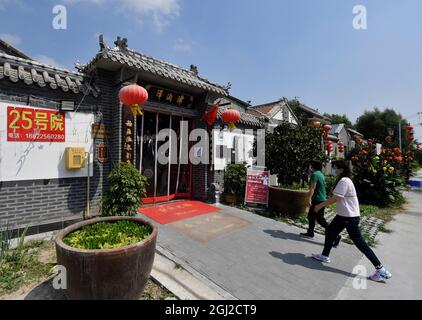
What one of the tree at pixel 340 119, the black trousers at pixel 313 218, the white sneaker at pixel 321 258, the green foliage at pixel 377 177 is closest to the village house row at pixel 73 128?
the black trousers at pixel 313 218

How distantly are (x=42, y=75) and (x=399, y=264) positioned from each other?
8.08 metres

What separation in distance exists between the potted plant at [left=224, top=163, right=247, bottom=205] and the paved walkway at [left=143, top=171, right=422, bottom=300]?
5.88 ft

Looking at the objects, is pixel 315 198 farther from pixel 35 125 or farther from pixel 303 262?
pixel 35 125

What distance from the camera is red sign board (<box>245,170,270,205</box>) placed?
727 centimetres

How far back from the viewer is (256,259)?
13.0 feet

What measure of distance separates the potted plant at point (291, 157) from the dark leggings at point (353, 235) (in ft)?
8.89

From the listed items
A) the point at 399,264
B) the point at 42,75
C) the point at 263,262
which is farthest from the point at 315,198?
the point at 42,75

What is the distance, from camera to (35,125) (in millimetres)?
4613

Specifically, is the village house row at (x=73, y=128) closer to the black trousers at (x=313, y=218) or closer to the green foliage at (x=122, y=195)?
the green foliage at (x=122, y=195)

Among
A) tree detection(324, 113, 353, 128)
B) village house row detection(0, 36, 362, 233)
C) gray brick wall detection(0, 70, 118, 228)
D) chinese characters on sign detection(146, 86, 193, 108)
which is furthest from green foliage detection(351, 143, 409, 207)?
tree detection(324, 113, 353, 128)

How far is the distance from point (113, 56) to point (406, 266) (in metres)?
7.24

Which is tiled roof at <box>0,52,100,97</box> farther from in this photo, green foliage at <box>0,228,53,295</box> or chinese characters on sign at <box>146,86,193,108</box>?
green foliage at <box>0,228,53,295</box>
